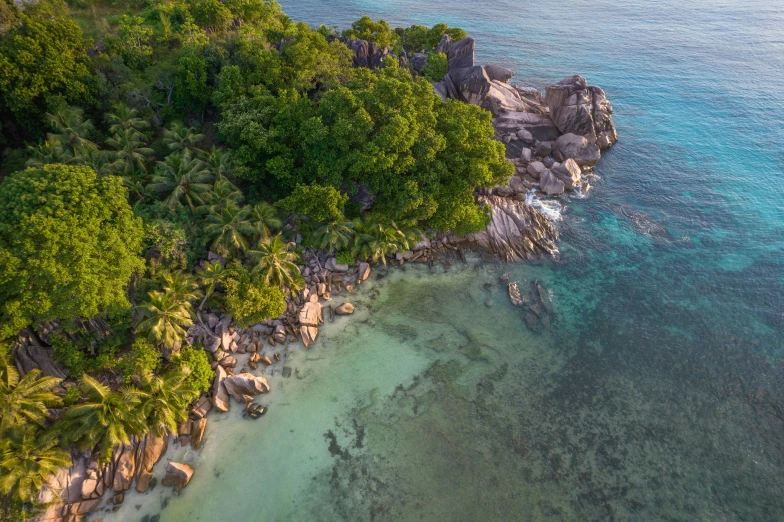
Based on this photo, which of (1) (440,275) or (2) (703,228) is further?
(2) (703,228)

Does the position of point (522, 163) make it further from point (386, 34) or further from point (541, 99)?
point (386, 34)

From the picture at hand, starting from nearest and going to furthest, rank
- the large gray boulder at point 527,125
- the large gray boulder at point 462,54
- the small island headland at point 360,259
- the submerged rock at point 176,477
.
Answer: the small island headland at point 360,259 → the submerged rock at point 176,477 → the large gray boulder at point 527,125 → the large gray boulder at point 462,54

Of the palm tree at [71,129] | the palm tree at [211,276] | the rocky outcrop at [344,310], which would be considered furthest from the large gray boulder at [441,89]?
the palm tree at [71,129]

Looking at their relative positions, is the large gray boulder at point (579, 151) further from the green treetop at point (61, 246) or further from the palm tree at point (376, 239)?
the green treetop at point (61, 246)

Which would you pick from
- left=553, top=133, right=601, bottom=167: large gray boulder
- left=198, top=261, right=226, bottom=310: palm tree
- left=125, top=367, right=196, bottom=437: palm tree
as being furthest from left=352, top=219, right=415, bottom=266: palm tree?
left=553, top=133, right=601, bottom=167: large gray boulder

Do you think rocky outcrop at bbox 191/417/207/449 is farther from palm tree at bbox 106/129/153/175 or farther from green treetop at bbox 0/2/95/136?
green treetop at bbox 0/2/95/136

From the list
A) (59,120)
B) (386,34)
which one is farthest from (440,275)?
(386,34)
